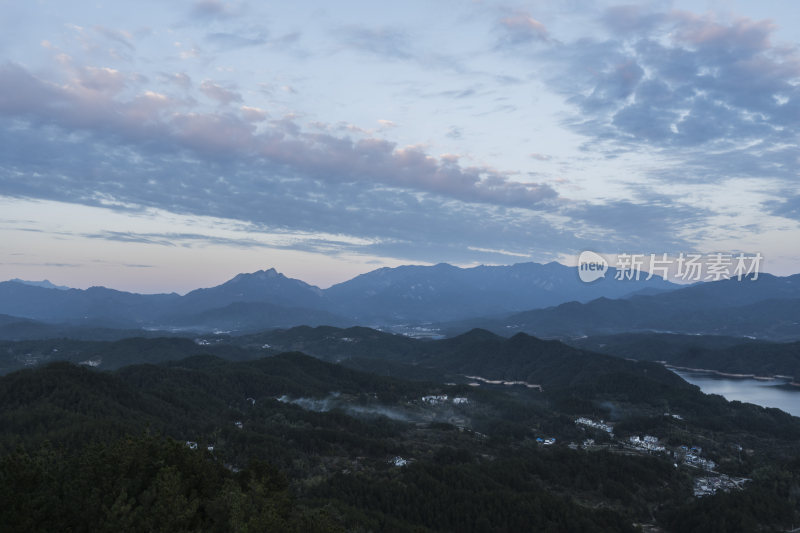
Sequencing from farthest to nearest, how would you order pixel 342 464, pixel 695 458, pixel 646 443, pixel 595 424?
1. pixel 595 424
2. pixel 646 443
3. pixel 695 458
4. pixel 342 464

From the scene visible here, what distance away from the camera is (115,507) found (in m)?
42.2

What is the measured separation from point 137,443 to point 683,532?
97193 millimetres

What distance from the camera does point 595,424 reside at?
17800cm

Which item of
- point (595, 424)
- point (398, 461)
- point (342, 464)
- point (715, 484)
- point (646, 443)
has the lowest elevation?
point (342, 464)

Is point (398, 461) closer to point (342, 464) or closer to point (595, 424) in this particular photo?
point (342, 464)

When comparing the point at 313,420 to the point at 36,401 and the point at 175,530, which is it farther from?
the point at 175,530

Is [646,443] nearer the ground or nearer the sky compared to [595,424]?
nearer the sky

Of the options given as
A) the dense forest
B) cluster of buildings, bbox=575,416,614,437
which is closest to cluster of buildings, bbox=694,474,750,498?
the dense forest

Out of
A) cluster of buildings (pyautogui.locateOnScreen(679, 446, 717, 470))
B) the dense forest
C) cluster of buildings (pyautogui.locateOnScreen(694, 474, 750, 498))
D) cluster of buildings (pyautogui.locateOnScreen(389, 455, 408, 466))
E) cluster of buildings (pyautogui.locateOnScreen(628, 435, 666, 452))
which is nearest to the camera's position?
the dense forest

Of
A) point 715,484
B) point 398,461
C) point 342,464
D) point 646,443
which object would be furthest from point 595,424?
point 342,464

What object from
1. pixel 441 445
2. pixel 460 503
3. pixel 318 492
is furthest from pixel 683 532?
pixel 318 492

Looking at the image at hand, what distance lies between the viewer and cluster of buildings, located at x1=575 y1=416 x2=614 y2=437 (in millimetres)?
170587

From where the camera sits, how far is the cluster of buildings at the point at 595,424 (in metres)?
171

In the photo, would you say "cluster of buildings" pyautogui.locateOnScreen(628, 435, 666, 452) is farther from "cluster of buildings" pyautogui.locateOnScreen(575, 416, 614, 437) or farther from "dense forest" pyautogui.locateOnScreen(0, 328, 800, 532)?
"cluster of buildings" pyautogui.locateOnScreen(575, 416, 614, 437)
